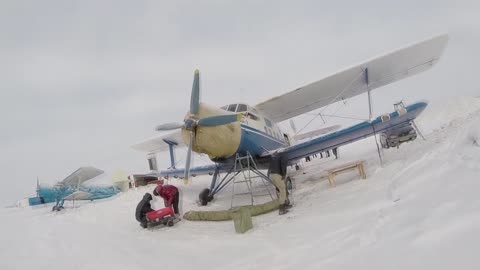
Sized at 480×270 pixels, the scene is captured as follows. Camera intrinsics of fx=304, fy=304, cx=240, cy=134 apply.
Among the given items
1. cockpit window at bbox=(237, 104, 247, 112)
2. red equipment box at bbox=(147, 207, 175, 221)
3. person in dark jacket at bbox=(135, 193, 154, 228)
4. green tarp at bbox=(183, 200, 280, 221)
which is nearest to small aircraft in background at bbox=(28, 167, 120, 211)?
person in dark jacket at bbox=(135, 193, 154, 228)

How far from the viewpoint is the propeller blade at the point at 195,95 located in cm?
Answer: 749

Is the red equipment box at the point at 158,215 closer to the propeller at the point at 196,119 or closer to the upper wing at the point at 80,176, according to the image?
the propeller at the point at 196,119

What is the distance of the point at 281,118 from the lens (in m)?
13.3

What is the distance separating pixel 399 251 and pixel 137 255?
465 centimetres

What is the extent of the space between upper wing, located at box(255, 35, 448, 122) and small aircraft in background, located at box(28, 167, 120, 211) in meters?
15.6

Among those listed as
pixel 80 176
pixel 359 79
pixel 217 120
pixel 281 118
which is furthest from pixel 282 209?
pixel 80 176

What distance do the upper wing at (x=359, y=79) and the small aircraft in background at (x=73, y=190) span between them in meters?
15.6

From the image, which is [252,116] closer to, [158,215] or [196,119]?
[196,119]

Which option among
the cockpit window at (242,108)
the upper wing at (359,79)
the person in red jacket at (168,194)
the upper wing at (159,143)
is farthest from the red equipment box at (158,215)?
the upper wing at (159,143)

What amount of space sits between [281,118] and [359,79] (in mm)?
3612

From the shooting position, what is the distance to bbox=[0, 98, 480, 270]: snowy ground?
221cm

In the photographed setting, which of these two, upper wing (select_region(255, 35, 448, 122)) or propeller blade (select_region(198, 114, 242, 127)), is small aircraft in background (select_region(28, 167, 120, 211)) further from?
propeller blade (select_region(198, 114, 242, 127))

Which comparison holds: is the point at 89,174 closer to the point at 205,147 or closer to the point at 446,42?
the point at 205,147

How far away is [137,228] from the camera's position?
8.13 meters
